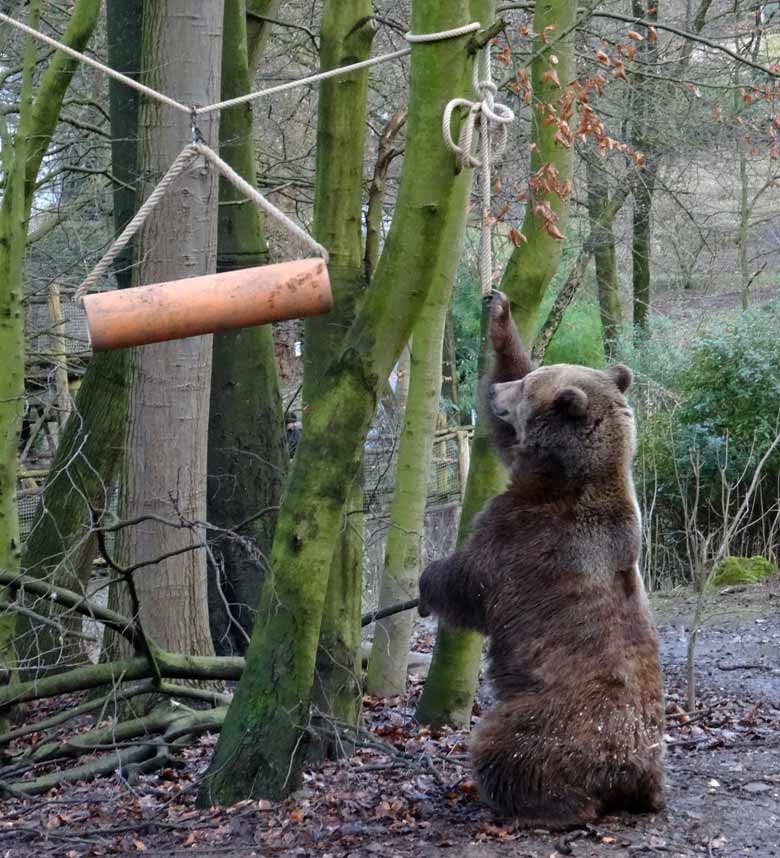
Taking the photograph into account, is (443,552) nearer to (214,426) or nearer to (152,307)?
(214,426)

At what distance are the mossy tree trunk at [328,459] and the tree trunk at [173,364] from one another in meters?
1.34

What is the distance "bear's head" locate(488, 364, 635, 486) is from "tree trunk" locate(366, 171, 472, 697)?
2113 millimetres

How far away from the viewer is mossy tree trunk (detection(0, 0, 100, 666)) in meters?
7.11

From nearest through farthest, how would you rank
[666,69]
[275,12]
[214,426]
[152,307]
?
[152,307] → [214,426] → [275,12] → [666,69]

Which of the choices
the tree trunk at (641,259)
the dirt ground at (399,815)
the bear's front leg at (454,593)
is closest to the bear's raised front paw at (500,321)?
the bear's front leg at (454,593)

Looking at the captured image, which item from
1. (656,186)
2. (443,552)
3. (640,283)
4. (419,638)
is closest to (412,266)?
(419,638)

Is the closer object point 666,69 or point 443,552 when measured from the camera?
point 666,69

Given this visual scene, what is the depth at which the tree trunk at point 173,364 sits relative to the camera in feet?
20.4

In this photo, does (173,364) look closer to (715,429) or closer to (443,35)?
(443,35)

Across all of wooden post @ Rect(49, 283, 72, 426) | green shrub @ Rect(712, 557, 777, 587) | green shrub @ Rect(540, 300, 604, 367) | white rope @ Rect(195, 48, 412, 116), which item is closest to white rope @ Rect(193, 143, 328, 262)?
white rope @ Rect(195, 48, 412, 116)

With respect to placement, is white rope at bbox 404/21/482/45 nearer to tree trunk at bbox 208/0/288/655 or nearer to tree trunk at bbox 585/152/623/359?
tree trunk at bbox 208/0/288/655

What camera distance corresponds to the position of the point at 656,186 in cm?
1591

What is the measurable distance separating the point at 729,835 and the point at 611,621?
1.06 m

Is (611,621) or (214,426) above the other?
(214,426)
